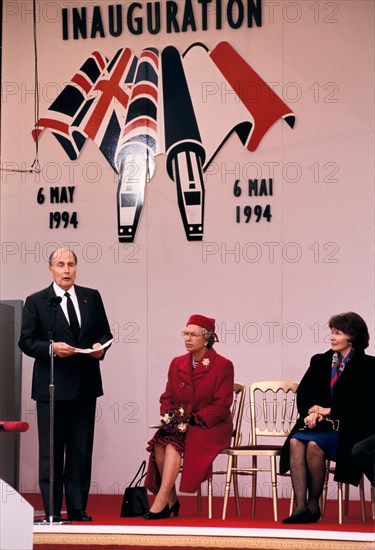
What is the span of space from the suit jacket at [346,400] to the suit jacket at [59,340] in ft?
4.15

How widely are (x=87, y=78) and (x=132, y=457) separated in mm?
2995

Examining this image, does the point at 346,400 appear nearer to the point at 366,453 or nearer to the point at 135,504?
the point at 366,453

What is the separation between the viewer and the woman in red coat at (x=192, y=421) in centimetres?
Result: 625

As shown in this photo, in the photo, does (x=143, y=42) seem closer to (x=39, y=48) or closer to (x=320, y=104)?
(x=39, y=48)

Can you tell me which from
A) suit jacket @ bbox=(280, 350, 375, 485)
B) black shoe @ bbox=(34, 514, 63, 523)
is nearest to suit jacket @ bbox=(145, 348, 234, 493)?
suit jacket @ bbox=(280, 350, 375, 485)

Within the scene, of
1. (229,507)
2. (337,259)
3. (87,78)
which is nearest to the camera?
(229,507)

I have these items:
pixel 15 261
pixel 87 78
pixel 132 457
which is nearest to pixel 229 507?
pixel 132 457

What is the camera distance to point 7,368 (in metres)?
7.33

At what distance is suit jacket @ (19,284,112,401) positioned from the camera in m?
6.07

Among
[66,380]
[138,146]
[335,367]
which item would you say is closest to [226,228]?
[138,146]

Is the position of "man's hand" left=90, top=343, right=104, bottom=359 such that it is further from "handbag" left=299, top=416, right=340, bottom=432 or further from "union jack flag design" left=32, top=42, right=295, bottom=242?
"union jack flag design" left=32, top=42, right=295, bottom=242

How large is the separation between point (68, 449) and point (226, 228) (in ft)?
7.99

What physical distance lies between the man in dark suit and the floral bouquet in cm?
45

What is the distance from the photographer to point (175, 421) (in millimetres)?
6367
